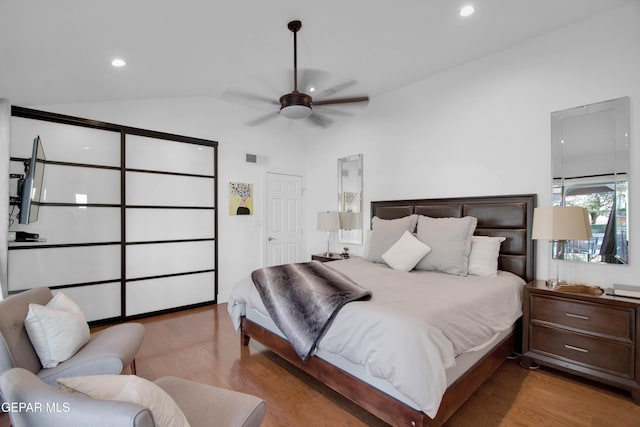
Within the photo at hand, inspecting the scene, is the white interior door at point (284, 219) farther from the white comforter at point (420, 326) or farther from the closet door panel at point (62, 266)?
the white comforter at point (420, 326)

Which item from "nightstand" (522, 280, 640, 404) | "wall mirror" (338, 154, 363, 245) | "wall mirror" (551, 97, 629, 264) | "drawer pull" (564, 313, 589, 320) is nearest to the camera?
"nightstand" (522, 280, 640, 404)

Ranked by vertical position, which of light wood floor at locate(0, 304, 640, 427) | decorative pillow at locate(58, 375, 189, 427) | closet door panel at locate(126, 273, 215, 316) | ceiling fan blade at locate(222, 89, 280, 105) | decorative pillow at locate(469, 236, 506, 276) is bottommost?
light wood floor at locate(0, 304, 640, 427)

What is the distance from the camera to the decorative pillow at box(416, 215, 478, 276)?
9.76 feet

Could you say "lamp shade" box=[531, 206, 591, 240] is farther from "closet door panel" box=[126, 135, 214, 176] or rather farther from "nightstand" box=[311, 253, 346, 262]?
"closet door panel" box=[126, 135, 214, 176]

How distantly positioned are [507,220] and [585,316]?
3.62ft

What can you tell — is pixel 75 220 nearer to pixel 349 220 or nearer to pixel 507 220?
pixel 349 220

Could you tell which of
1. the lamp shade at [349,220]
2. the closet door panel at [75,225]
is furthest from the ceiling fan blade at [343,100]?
the closet door panel at [75,225]

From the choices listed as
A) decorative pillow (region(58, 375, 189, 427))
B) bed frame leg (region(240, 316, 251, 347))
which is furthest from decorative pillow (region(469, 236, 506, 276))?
decorative pillow (region(58, 375, 189, 427))

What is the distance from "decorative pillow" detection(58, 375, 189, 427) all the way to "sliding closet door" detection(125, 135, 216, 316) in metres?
3.40

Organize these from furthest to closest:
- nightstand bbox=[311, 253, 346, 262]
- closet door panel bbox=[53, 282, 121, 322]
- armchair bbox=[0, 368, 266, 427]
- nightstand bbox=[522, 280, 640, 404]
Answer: nightstand bbox=[311, 253, 346, 262]
closet door panel bbox=[53, 282, 121, 322]
nightstand bbox=[522, 280, 640, 404]
armchair bbox=[0, 368, 266, 427]

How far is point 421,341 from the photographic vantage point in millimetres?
1591

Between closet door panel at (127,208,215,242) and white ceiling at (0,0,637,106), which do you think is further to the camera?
closet door panel at (127,208,215,242)

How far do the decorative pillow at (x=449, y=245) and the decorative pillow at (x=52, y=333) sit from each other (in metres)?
2.94

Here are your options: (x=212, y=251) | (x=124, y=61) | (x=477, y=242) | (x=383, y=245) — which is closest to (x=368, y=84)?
(x=383, y=245)
